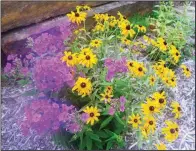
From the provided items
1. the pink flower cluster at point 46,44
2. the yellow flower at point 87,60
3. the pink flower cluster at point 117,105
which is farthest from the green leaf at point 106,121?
the pink flower cluster at point 46,44

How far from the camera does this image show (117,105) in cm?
224

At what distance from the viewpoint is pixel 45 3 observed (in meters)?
3.47

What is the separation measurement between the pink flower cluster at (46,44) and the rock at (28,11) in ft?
3.23

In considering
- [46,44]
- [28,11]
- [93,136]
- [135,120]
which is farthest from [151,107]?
[28,11]

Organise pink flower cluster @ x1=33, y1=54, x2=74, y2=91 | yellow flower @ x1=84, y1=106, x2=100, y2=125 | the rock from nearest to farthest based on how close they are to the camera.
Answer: pink flower cluster @ x1=33, y1=54, x2=74, y2=91 < yellow flower @ x1=84, y1=106, x2=100, y2=125 < the rock

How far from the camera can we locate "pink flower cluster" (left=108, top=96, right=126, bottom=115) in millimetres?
2192

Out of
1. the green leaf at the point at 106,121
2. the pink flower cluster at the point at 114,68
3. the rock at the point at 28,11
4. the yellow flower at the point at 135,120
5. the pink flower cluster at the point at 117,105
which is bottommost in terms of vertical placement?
the green leaf at the point at 106,121

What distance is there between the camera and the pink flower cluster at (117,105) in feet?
7.19

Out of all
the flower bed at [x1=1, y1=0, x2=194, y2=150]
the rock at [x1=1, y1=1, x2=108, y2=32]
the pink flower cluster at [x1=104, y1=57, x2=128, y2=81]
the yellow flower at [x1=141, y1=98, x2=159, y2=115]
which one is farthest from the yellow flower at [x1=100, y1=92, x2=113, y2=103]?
the rock at [x1=1, y1=1, x2=108, y2=32]

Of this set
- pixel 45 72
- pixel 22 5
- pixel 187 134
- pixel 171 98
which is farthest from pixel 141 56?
pixel 45 72

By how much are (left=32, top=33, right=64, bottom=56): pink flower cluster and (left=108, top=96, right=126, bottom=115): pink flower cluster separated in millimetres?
514

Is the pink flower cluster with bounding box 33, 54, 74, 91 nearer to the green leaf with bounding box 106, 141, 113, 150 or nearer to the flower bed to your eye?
the flower bed

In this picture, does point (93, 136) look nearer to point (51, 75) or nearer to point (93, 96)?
point (93, 96)

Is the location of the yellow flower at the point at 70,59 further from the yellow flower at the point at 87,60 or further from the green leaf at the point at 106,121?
the green leaf at the point at 106,121
